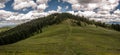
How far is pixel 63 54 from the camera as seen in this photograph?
443 ft

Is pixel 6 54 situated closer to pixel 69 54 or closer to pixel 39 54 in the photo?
pixel 39 54

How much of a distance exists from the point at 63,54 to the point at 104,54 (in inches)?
979

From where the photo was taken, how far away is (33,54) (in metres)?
134

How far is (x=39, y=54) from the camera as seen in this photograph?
13525 cm

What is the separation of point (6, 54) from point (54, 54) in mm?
30493

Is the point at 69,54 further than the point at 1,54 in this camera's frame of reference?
No

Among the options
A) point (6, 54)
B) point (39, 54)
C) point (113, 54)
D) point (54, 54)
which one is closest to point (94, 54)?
point (113, 54)

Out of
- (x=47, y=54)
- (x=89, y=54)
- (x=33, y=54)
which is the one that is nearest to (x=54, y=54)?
(x=47, y=54)

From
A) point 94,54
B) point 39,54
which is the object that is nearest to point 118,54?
point 94,54

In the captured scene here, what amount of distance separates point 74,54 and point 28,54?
27.2 metres

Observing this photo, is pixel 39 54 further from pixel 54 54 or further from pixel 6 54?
pixel 6 54

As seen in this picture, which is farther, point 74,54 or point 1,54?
point 1,54

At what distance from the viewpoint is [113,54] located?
446ft

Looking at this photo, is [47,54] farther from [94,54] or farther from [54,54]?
[94,54]
